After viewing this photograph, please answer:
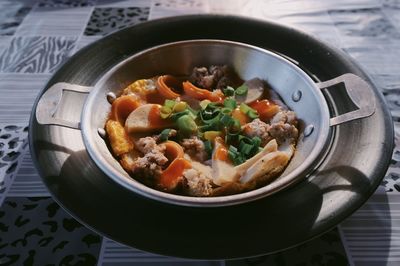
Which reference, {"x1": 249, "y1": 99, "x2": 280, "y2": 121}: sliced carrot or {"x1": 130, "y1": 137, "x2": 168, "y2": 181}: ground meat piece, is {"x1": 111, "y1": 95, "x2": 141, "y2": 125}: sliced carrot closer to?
{"x1": 130, "y1": 137, "x2": 168, "y2": 181}: ground meat piece

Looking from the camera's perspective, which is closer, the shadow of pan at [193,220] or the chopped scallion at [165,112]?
the shadow of pan at [193,220]

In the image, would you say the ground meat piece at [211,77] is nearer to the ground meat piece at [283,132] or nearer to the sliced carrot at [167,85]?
the sliced carrot at [167,85]

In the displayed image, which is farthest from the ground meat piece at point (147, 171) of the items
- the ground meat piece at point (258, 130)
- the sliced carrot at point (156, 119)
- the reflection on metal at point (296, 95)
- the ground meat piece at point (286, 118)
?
the reflection on metal at point (296, 95)

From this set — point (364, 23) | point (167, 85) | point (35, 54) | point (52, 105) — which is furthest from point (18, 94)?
point (364, 23)

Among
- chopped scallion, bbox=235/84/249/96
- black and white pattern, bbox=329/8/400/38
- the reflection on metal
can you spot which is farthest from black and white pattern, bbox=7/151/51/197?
black and white pattern, bbox=329/8/400/38

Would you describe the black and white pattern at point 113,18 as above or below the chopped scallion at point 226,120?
below

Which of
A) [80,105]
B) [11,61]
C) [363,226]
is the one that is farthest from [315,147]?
[11,61]
